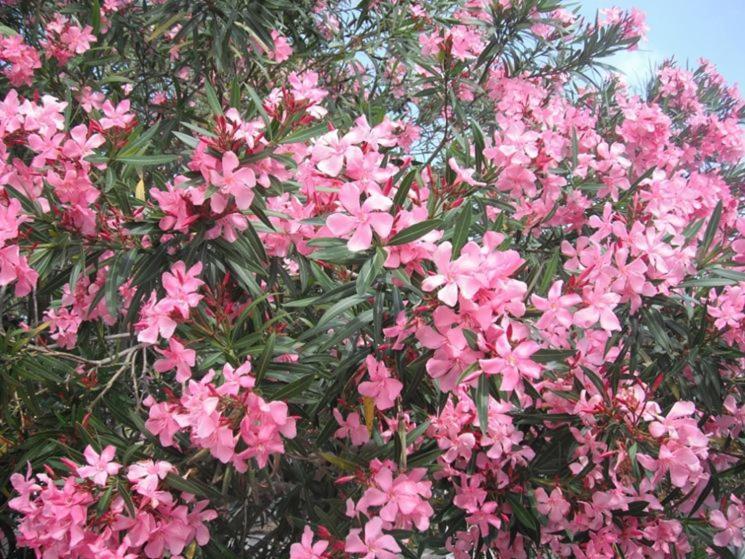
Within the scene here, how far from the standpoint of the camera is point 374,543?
1.23 metres

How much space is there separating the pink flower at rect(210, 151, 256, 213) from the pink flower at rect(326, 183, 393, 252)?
0.80ft

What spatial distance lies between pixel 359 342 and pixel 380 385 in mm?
397

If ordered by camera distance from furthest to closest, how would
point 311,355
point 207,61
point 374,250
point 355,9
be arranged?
point 355,9 < point 207,61 < point 311,355 < point 374,250

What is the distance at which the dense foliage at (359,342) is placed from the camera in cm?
120

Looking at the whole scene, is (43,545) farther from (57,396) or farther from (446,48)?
(446,48)

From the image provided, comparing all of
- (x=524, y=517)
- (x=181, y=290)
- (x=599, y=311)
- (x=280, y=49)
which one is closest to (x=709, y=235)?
(x=599, y=311)

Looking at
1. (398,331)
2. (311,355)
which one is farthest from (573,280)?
(311,355)

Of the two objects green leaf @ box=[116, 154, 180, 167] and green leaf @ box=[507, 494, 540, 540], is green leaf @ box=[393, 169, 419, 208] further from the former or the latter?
green leaf @ box=[507, 494, 540, 540]

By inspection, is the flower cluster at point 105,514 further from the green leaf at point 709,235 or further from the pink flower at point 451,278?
the green leaf at point 709,235

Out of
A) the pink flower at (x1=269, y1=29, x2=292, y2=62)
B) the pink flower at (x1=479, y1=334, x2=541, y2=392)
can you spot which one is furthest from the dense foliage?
the pink flower at (x1=269, y1=29, x2=292, y2=62)

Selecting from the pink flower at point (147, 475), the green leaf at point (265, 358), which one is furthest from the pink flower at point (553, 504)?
the pink flower at point (147, 475)

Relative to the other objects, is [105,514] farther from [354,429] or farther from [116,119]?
[116,119]

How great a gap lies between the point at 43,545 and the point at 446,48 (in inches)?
81.0

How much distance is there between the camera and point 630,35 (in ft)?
10.7
